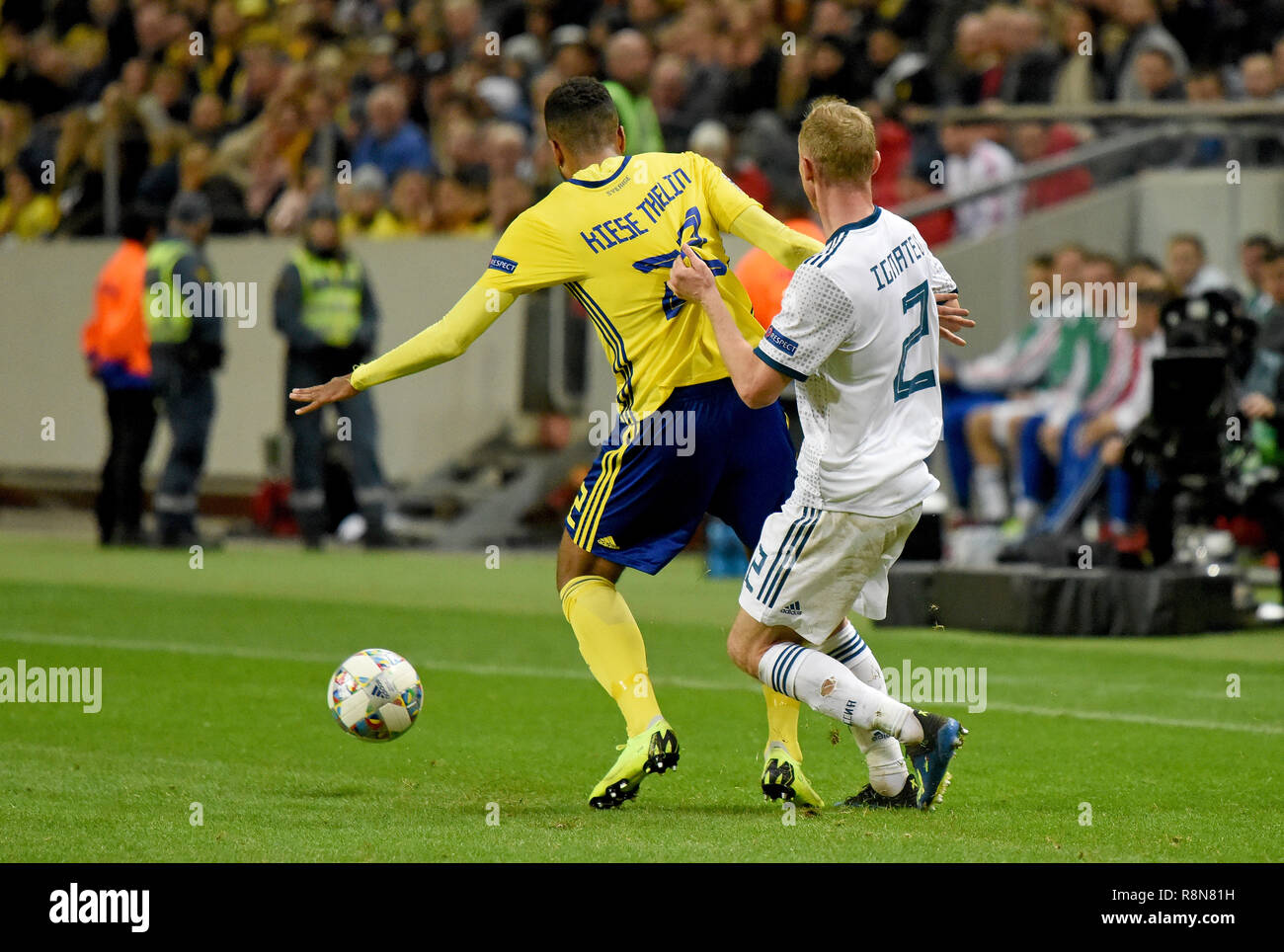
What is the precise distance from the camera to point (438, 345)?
6.74 metres

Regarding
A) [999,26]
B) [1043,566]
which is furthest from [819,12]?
[1043,566]

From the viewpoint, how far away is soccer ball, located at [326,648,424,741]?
714 cm

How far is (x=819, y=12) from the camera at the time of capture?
1850 centimetres

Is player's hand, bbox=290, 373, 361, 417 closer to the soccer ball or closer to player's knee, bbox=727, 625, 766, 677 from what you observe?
the soccer ball

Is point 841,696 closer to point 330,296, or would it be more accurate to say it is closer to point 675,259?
point 675,259

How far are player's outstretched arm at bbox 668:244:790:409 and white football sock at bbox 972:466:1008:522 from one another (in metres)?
9.69

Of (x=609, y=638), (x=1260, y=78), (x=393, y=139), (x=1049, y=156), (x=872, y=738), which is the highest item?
(x=393, y=139)

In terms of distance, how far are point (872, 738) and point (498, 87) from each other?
14871 millimetres

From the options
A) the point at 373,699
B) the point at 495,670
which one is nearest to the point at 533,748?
the point at 373,699

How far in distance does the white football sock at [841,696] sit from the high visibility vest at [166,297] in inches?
457

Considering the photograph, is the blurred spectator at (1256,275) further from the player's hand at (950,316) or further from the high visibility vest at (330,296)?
the player's hand at (950,316)

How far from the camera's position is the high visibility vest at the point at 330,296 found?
17.1 m

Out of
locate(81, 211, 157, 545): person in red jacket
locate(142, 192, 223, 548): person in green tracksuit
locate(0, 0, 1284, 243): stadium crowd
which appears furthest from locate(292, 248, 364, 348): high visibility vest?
locate(0, 0, 1284, 243): stadium crowd

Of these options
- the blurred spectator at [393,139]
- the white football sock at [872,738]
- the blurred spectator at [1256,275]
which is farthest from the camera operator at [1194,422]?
the blurred spectator at [393,139]
